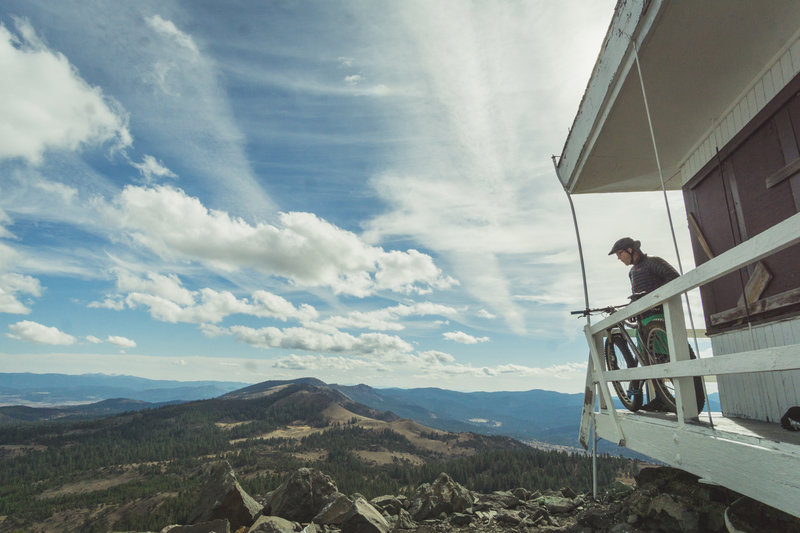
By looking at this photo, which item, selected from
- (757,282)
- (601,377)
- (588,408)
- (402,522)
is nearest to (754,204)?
(757,282)

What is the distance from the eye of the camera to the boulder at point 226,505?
36.5 ft

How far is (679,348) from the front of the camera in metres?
4.37

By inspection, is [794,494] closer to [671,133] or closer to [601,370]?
[601,370]

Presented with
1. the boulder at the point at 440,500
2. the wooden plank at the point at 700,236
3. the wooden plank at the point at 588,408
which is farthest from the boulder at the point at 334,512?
the wooden plank at the point at 700,236

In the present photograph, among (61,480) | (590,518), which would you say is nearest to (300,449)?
(61,480)

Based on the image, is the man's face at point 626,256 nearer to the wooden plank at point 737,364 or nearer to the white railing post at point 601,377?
the white railing post at point 601,377

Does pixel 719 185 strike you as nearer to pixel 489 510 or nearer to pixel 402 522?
pixel 489 510

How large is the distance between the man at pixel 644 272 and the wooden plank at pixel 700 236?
5.43 ft

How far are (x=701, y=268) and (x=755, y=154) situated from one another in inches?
156

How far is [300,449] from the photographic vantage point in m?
160

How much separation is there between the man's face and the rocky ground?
3122 mm

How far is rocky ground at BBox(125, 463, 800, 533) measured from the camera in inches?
212

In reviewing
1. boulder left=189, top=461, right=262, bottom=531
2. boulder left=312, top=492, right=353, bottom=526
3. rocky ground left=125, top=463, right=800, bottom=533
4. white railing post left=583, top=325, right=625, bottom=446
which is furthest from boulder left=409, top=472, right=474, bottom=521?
white railing post left=583, top=325, right=625, bottom=446

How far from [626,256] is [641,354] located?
1492mm
